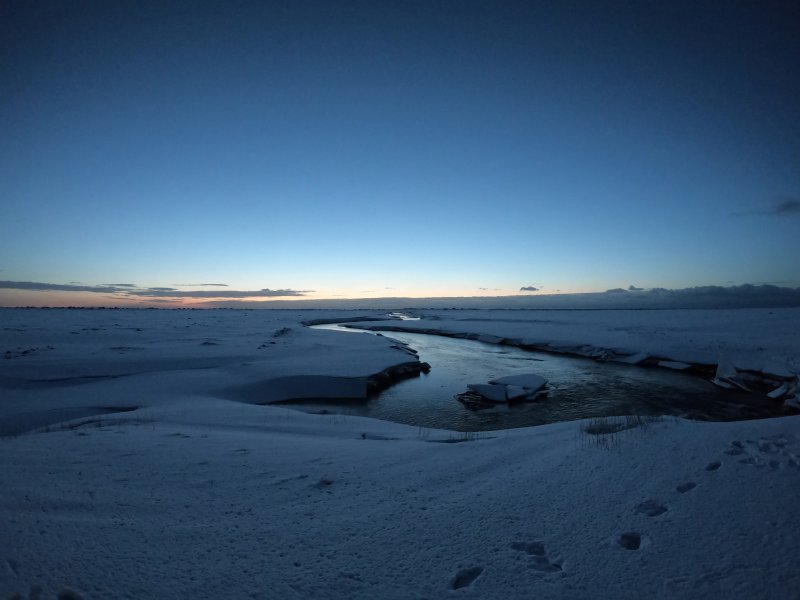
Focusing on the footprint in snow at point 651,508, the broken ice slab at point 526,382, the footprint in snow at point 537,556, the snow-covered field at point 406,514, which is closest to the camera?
the snow-covered field at point 406,514

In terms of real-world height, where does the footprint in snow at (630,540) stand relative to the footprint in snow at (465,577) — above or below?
above

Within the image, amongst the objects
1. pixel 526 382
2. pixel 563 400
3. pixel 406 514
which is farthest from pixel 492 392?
pixel 406 514

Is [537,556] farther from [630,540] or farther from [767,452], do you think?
[767,452]

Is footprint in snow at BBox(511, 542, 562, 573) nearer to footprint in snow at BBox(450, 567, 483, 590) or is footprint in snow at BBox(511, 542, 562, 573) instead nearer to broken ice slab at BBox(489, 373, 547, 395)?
footprint in snow at BBox(450, 567, 483, 590)

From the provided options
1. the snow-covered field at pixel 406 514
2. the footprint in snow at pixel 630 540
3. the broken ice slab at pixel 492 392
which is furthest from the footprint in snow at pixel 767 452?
the broken ice slab at pixel 492 392

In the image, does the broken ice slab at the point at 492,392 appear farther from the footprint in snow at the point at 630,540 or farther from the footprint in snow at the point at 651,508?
the footprint in snow at the point at 630,540

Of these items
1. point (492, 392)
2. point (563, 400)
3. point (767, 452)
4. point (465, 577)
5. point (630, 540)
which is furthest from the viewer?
point (492, 392)

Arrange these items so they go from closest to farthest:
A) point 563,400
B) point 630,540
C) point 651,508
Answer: point 630,540 < point 651,508 < point 563,400

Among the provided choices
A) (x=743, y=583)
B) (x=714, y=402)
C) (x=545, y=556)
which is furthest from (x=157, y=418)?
(x=714, y=402)

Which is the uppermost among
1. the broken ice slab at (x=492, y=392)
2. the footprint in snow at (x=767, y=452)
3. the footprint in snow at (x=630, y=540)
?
the footprint in snow at (x=767, y=452)
